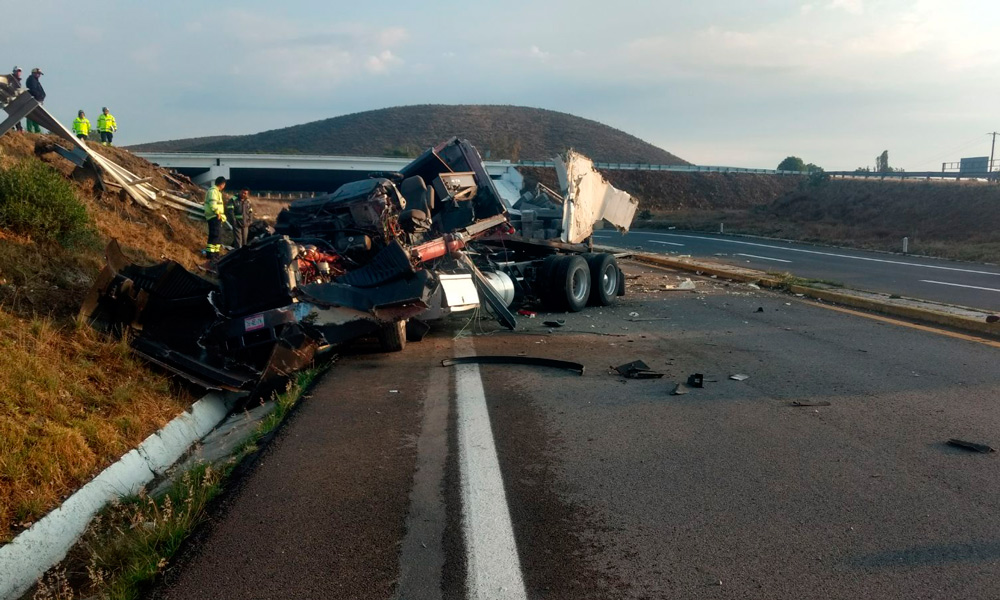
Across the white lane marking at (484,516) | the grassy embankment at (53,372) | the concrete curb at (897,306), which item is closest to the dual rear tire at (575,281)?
the concrete curb at (897,306)

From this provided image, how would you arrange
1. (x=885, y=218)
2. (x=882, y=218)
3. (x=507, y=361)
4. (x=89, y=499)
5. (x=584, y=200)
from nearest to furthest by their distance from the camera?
(x=89, y=499) → (x=507, y=361) → (x=584, y=200) → (x=885, y=218) → (x=882, y=218)

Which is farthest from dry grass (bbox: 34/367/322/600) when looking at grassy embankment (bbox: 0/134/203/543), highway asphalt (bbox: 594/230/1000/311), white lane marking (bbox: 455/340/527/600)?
highway asphalt (bbox: 594/230/1000/311)

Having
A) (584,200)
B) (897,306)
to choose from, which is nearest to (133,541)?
(897,306)

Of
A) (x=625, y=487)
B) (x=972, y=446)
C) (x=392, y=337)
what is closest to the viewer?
(x=625, y=487)

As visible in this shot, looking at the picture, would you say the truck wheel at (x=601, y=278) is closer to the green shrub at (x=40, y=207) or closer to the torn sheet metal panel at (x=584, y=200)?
the torn sheet metal panel at (x=584, y=200)

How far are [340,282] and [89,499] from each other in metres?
3.81

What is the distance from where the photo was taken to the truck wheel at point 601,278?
12914mm

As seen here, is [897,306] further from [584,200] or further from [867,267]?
[867,267]

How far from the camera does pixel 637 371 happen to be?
7.54 meters

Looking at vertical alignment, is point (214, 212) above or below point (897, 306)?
above

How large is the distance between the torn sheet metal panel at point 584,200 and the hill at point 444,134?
282 feet

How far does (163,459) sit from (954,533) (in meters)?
5.33

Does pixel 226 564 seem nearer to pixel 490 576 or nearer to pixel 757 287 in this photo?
pixel 490 576

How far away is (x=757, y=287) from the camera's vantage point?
15047 millimetres
